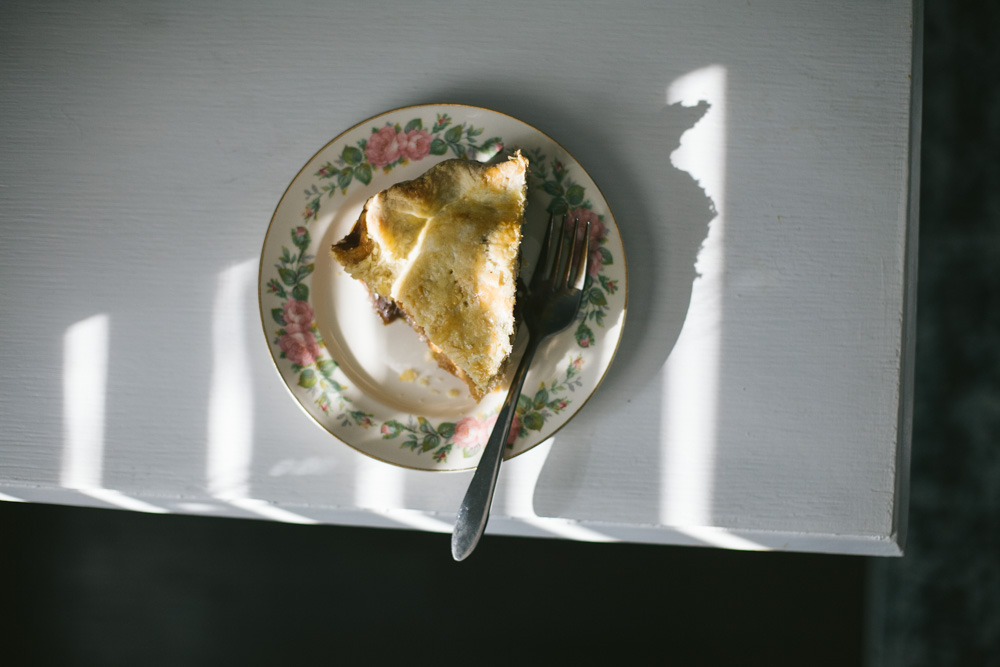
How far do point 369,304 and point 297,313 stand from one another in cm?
13

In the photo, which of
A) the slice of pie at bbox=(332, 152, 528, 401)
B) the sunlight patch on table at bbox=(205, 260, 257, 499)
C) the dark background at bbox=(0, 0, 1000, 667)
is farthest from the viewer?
the dark background at bbox=(0, 0, 1000, 667)

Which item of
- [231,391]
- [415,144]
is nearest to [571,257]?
[415,144]

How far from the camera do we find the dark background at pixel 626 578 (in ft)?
4.82

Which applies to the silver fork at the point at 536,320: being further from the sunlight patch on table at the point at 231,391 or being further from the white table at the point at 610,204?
the sunlight patch on table at the point at 231,391

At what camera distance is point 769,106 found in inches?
44.8

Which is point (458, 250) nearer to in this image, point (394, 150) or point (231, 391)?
point (394, 150)

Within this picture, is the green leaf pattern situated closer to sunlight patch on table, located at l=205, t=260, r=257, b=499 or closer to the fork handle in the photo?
sunlight patch on table, located at l=205, t=260, r=257, b=499

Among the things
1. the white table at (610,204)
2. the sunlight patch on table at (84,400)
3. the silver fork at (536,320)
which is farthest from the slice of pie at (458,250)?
the sunlight patch on table at (84,400)

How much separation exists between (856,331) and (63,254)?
1.46 m

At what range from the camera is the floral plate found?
109 cm

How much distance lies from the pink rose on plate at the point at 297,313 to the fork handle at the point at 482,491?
0.38 m

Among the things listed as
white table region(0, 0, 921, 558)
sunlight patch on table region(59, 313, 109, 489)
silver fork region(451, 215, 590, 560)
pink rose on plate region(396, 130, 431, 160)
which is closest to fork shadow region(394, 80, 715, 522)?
white table region(0, 0, 921, 558)

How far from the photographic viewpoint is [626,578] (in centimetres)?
148

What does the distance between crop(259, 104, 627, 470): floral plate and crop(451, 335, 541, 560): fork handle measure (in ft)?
0.13
